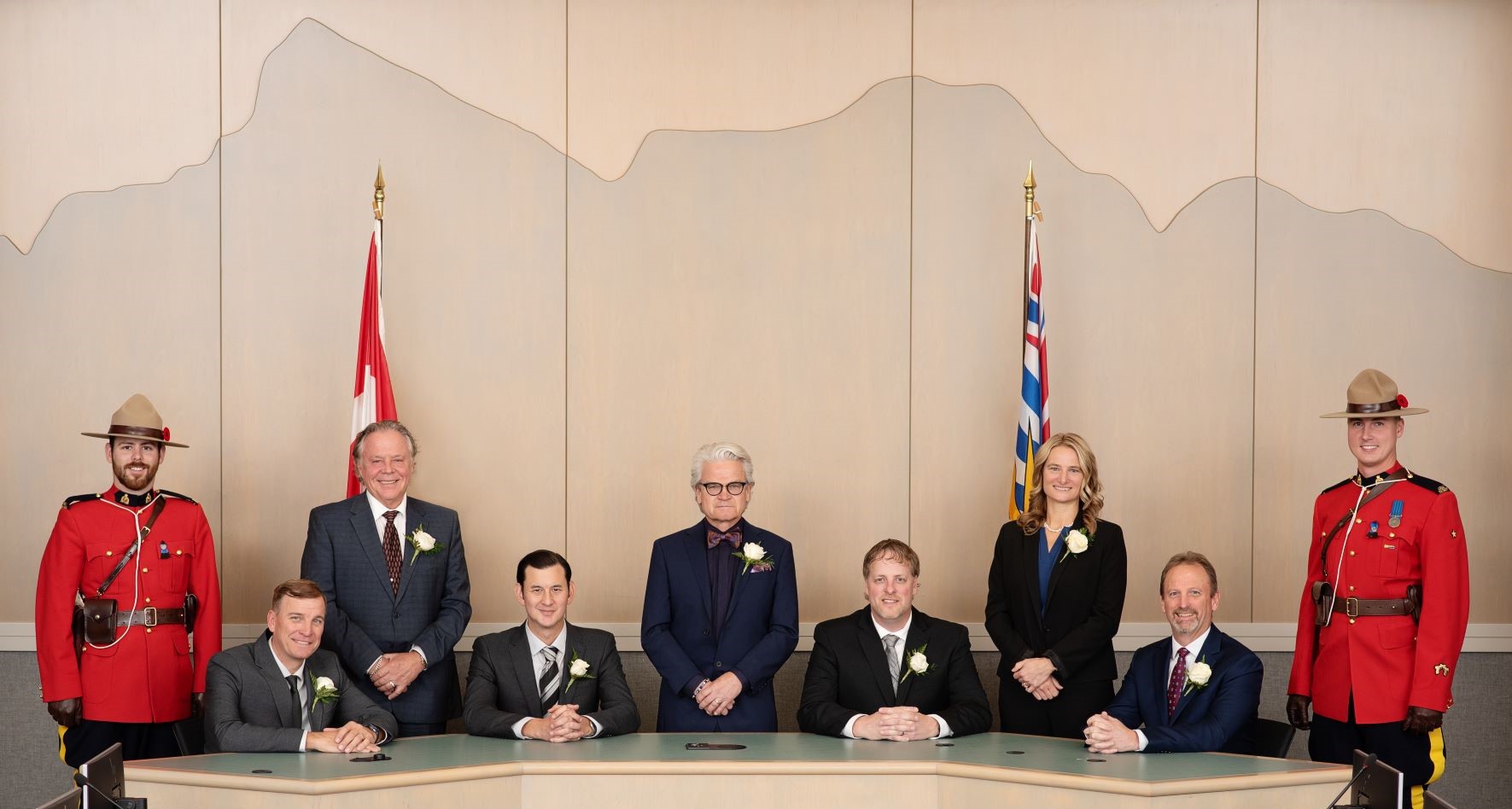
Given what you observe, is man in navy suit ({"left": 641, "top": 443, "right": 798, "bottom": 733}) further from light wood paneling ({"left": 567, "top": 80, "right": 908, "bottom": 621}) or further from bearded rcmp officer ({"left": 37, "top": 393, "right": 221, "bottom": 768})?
bearded rcmp officer ({"left": 37, "top": 393, "right": 221, "bottom": 768})

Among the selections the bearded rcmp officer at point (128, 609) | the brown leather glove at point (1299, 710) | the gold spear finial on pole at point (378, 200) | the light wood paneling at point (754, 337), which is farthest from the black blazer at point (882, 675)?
the gold spear finial on pole at point (378, 200)

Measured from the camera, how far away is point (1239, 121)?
5461 millimetres

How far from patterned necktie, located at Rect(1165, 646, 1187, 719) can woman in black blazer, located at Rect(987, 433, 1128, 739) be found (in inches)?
13.1

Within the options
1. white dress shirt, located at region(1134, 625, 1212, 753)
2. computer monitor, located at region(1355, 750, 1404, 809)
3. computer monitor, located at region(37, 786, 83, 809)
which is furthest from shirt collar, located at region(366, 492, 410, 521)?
computer monitor, located at region(1355, 750, 1404, 809)

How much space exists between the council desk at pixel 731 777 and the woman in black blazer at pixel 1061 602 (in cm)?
54

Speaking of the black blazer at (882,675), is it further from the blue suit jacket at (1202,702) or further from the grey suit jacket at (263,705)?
the grey suit jacket at (263,705)

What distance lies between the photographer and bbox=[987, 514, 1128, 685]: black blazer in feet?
13.9

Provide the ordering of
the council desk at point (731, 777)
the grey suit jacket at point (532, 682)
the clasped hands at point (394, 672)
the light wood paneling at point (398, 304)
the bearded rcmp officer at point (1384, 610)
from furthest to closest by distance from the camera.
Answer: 1. the light wood paneling at point (398, 304)
2. the clasped hands at point (394, 672)
3. the bearded rcmp officer at point (1384, 610)
4. the grey suit jacket at point (532, 682)
5. the council desk at point (731, 777)

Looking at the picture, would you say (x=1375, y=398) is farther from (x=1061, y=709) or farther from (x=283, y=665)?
(x=283, y=665)

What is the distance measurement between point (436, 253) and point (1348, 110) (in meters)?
3.79

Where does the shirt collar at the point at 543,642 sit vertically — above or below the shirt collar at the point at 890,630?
below

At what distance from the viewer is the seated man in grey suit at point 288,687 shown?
3.71m

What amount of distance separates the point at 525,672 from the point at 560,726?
370 millimetres

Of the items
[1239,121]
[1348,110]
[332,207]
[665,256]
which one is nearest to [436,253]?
[332,207]
